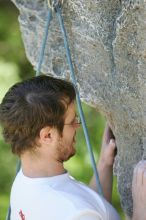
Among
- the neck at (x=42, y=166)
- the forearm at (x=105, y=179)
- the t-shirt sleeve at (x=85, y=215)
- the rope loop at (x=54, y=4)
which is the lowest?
the forearm at (x=105, y=179)

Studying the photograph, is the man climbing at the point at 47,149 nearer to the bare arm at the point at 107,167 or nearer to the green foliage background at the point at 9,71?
the bare arm at the point at 107,167

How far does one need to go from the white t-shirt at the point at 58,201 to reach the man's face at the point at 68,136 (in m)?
0.04

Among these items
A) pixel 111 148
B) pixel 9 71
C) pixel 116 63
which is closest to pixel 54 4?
pixel 116 63

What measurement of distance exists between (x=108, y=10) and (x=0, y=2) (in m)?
2.17

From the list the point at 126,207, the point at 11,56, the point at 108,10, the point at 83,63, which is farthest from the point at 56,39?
the point at 11,56

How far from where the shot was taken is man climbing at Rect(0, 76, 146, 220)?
1.24m

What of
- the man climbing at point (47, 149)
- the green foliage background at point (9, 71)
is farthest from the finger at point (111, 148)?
the green foliage background at point (9, 71)

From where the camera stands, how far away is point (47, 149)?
1.27 metres

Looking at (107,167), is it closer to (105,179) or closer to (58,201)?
(105,179)

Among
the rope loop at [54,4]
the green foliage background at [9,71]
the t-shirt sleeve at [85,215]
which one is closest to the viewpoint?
the t-shirt sleeve at [85,215]

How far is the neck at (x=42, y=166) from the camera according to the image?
1.29m

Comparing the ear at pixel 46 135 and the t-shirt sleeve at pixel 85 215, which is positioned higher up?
the ear at pixel 46 135

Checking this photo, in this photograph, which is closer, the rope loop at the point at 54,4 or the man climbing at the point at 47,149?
the man climbing at the point at 47,149

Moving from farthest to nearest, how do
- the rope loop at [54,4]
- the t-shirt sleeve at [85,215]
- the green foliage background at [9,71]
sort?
the green foliage background at [9,71], the rope loop at [54,4], the t-shirt sleeve at [85,215]
